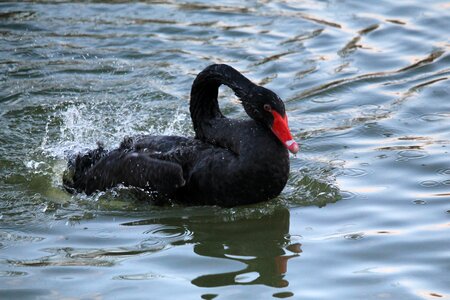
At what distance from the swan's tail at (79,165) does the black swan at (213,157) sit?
6 cm

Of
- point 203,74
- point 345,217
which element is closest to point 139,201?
point 203,74

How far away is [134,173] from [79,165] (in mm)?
787

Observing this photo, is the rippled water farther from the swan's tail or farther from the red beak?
the red beak

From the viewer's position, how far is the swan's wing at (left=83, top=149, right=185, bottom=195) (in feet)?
21.3

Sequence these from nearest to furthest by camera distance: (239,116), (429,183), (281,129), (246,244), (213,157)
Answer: (246,244)
(281,129)
(213,157)
(429,183)
(239,116)

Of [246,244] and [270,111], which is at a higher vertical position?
[270,111]

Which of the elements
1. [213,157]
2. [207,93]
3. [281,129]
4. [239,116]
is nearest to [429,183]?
[281,129]

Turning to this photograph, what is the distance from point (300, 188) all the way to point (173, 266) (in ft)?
5.54

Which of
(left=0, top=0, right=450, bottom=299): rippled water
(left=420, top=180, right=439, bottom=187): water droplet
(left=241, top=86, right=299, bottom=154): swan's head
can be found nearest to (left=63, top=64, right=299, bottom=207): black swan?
(left=241, top=86, right=299, bottom=154): swan's head

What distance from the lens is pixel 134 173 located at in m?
6.73

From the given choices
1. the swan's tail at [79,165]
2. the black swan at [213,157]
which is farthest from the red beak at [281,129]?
the swan's tail at [79,165]

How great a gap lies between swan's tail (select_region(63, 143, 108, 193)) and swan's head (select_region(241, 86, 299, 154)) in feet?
4.85

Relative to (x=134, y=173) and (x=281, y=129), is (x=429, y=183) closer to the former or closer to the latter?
(x=281, y=129)

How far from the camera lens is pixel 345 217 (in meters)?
Result: 6.18
